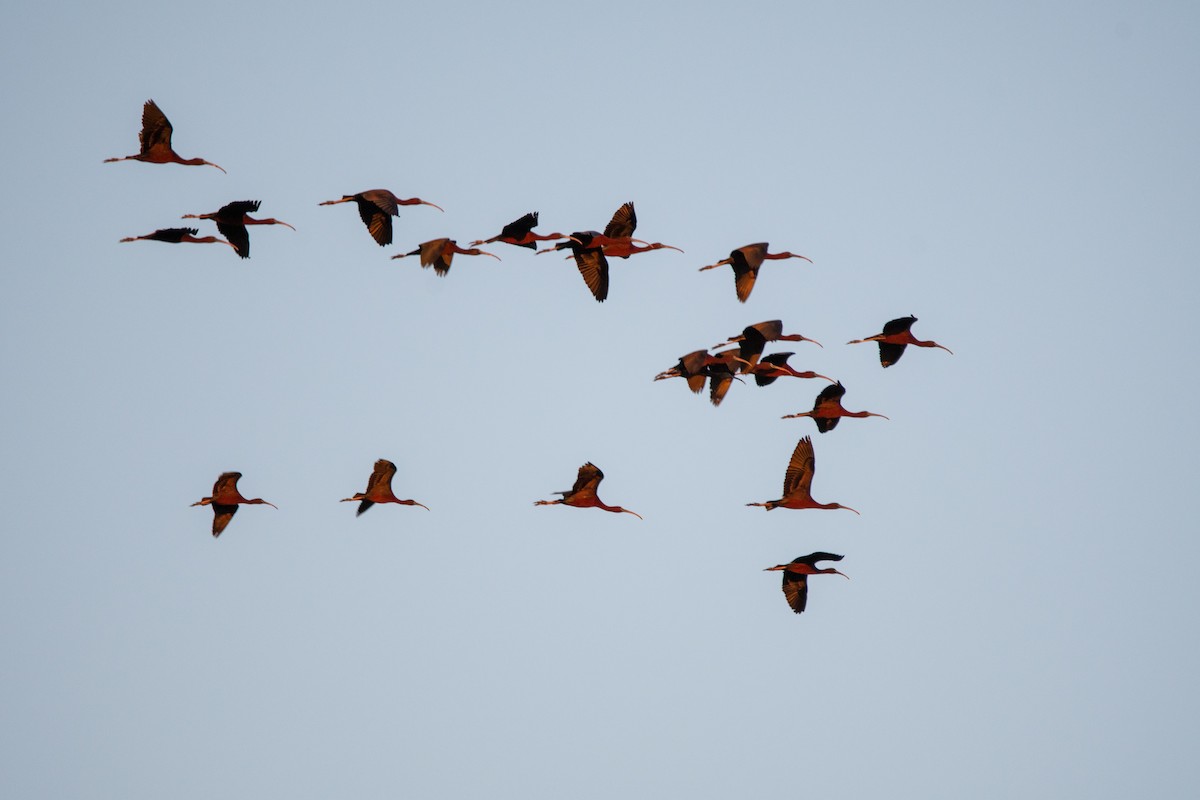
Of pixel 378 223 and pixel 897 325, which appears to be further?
pixel 897 325

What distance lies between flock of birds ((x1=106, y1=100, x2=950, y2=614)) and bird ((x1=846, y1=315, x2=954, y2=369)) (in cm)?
2

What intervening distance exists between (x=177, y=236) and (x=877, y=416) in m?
17.6

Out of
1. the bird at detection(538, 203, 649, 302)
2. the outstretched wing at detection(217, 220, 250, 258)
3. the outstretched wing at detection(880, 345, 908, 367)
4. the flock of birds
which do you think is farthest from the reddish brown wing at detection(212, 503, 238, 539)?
the outstretched wing at detection(880, 345, 908, 367)

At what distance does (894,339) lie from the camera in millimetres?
50719

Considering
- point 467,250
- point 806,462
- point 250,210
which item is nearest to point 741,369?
point 806,462

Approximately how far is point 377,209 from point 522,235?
11.9 feet

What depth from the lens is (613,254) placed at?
50031 millimetres

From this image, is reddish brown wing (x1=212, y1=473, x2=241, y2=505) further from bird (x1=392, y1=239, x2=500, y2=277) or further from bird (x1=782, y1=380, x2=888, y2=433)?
bird (x1=782, y1=380, x2=888, y2=433)

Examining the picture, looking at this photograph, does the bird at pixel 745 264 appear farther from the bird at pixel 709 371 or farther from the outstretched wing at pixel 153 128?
the outstretched wing at pixel 153 128

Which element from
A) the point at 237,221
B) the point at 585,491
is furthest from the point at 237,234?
the point at 585,491

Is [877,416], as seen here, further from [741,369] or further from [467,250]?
[467,250]

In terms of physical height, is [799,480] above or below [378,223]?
below

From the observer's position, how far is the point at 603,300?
48.9m

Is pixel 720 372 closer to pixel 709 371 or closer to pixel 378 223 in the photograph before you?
pixel 709 371
